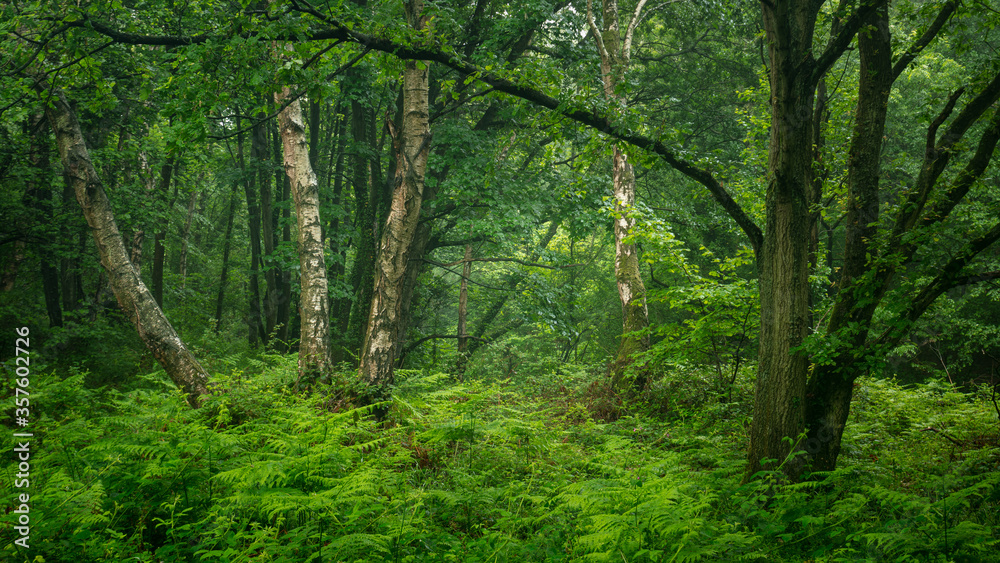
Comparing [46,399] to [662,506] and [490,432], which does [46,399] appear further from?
[662,506]

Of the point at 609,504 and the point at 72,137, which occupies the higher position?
the point at 72,137

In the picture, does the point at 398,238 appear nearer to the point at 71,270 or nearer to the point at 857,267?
the point at 857,267

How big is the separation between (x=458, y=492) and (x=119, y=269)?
552cm

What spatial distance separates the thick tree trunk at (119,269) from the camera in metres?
6.24

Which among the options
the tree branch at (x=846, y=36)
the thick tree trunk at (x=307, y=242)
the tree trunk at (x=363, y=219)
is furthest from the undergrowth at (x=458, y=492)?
the tree trunk at (x=363, y=219)

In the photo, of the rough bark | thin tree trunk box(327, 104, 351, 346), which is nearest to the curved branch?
the rough bark

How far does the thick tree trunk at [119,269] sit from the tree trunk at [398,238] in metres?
2.19

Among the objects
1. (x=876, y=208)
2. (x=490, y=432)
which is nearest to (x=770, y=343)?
(x=876, y=208)

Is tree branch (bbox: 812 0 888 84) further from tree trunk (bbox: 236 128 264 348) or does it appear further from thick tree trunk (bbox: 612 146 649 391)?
tree trunk (bbox: 236 128 264 348)

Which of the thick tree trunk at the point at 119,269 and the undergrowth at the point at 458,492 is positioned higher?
the thick tree trunk at the point at 119,269

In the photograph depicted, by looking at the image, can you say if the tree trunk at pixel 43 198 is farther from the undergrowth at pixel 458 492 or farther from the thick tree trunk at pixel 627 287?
the thick tree trunk at pixel 627 287

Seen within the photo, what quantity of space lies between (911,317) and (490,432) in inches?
149

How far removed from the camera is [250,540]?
130 inches

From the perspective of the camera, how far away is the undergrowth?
292 cm
